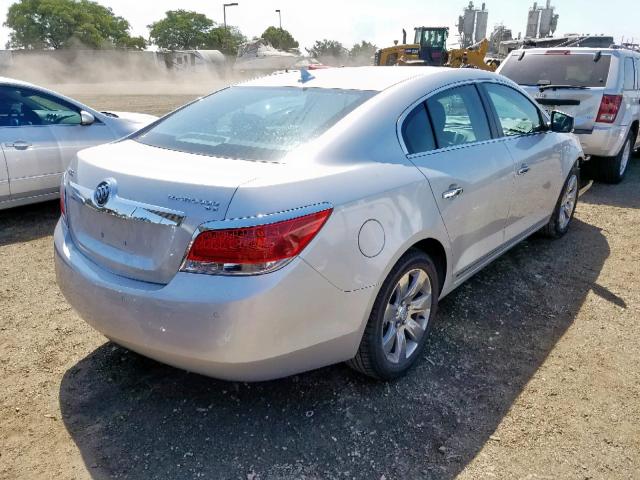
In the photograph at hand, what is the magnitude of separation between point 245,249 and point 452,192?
1.40 metres

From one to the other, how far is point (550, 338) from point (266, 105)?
2.26 meters

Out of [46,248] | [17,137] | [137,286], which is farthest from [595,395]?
[17,137]

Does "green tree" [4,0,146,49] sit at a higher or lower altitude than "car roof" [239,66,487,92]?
higher

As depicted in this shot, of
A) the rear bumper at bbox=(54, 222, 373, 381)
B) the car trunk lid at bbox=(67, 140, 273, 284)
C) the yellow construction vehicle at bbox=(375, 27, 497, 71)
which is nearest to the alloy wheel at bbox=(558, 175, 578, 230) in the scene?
the rear bumper at bbox=(54, 222, 373, 381)

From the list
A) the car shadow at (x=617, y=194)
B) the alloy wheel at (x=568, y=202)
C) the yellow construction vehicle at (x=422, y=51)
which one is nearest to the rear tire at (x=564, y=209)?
the alloy wheel at (x=568, y=202)

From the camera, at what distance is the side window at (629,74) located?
6.97m

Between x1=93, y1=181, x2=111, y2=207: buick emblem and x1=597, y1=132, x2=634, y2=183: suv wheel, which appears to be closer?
x1=93, y1=181, x2=111, y2=207: buick emblem

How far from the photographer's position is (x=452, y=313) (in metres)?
3.58

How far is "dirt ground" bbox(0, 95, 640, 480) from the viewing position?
226 cm

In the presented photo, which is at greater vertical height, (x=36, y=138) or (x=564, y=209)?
(x=36, y=138)

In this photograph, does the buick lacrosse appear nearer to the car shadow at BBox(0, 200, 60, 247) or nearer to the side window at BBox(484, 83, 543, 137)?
the side window at BBox(484, 83, 543, 137)

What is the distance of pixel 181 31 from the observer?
75938 millimetres

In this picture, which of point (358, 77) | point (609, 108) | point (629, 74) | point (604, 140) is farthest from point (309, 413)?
point (629, 74)

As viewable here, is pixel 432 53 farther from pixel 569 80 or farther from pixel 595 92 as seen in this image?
pixel 595 92
